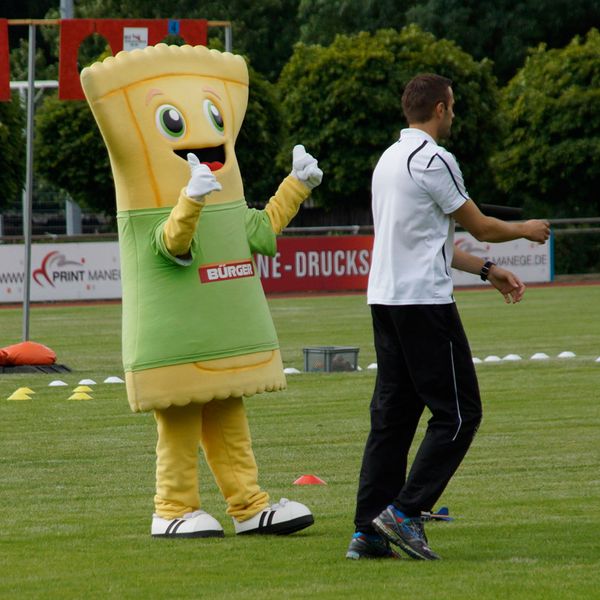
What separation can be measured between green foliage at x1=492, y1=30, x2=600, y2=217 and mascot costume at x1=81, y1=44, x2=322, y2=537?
31819 mm

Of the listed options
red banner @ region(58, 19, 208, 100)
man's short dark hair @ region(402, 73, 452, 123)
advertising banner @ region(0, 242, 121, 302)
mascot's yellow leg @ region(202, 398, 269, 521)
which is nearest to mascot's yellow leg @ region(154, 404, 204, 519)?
mascot's yellow leg @ region(202, 398, 269, 521)

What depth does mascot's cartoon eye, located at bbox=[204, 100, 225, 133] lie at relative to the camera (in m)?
7.71

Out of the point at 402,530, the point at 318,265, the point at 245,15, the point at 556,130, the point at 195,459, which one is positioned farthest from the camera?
the point at 245,15

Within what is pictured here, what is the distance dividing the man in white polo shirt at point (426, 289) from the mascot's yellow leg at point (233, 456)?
2.93 ft

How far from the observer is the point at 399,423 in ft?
22.3

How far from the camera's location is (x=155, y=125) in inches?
299

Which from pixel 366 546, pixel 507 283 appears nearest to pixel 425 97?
pixel 507 283

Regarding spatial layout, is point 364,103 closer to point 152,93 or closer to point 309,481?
point 309,481

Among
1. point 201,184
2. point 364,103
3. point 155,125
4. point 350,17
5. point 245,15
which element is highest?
point 245,15

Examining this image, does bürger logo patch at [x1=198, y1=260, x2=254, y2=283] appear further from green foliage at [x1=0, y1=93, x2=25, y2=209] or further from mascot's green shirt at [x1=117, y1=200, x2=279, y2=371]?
green foliage at [x1=0, y1=93, x2=25, y2=209]

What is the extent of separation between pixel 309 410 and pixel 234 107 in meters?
5.46

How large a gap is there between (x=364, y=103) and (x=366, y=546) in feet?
112

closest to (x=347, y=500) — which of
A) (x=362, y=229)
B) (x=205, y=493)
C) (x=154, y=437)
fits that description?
(x=205, y=493)

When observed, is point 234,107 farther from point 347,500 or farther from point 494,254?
point 494,254
